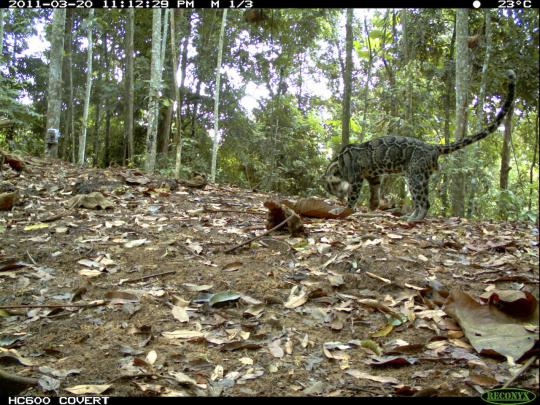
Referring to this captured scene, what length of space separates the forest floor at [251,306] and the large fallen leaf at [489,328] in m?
0.01

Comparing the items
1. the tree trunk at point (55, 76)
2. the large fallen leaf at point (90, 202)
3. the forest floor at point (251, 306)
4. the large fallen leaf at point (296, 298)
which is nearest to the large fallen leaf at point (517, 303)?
the forest floor at point (251, 306)

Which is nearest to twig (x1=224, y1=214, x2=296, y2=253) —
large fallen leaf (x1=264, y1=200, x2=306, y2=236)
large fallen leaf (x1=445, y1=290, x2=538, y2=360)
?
large fallen leaf (x1=264, y1=200, x2=306, y2=236)

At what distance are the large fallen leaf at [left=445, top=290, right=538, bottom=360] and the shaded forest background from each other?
540 cm

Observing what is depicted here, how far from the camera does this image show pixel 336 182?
802 cm

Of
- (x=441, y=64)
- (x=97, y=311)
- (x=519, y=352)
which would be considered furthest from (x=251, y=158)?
(x=519, y=352)

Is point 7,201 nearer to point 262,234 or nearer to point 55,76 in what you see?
point 262,234

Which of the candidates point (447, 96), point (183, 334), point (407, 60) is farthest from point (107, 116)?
point (183, 334)

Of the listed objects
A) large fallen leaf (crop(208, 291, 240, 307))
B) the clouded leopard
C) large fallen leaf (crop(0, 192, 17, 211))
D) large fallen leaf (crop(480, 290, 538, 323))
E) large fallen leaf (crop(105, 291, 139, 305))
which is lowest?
large fallen leaf (crop(105, 291, 139, 305))

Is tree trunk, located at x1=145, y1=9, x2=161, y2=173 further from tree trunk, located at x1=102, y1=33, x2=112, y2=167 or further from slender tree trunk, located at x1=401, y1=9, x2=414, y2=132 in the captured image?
tree trunk, located at x1=102, y1=33, x2=112, y2=167

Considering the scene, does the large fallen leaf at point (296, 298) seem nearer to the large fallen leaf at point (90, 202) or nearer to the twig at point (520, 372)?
the twig at point (520, 372)

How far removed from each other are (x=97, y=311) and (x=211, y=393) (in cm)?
137

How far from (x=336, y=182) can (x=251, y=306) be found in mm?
4962

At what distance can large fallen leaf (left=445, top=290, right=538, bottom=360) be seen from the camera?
2.51 metres

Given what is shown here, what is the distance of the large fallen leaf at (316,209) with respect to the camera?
5594 millimetres
